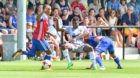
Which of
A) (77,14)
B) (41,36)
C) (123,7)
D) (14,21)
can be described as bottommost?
(41,36)

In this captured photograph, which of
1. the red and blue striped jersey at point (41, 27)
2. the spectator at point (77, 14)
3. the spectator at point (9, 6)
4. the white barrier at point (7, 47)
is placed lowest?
the white barrier at point (7, 47)

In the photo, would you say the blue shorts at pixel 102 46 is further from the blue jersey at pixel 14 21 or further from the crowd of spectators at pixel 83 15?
the blue jersey at pixel 14 21

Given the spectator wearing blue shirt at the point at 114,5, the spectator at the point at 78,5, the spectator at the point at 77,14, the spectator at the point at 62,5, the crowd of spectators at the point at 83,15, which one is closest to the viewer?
the crowd of spectators at the point at 83,15

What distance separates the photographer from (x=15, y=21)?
79.3 feet

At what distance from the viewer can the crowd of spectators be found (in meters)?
23.9

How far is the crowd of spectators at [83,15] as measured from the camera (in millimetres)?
23938

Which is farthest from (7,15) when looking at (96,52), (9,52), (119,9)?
(96,52)

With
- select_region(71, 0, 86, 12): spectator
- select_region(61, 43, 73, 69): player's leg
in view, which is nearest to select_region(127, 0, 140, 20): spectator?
select_region(71, 0, 86, 12): spectator

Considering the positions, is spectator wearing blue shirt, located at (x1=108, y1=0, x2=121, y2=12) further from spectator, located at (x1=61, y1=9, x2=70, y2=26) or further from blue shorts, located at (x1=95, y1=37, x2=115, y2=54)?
blue shorts, located at (x1=95, y1=37, x2=115, y2=54)

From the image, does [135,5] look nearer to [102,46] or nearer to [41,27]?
[102,46]

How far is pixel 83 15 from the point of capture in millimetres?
25219

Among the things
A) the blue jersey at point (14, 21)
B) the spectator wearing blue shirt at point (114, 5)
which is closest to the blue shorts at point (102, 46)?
the blue jersey at point (14, 21)

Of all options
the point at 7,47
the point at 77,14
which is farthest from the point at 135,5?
the point at 7,47

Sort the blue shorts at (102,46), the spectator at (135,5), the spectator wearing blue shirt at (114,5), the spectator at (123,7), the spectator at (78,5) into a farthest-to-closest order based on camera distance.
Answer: the spectator at (135,5)
the spectator wearing blue shirt at (114,5)
the spectator at (123,7)
the spectator at (78,5)
the blue shorts at (102,46)
